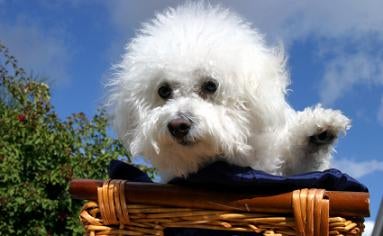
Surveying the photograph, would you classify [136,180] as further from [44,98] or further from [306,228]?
[44,98]

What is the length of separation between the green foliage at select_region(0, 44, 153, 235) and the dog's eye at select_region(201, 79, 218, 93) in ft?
10.2

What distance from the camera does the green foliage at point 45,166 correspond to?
5.07 meters

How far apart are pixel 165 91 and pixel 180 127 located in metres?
0.22

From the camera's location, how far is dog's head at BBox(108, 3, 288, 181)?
180 centimetres

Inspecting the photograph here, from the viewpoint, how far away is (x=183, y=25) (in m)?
2.02

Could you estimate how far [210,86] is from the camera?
1895 mm

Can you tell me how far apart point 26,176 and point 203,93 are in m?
3.61

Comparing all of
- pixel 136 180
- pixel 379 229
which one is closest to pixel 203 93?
pixel 136 180

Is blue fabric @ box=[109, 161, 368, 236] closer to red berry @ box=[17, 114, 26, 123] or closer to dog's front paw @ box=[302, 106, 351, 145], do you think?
dog's front paw @ box=[302, 106, 351, 145]

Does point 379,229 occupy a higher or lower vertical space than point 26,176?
lower

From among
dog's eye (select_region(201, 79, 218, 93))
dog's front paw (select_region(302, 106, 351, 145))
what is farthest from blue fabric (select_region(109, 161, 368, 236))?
dog's front paw (select_region(302, 106, 351, 145))

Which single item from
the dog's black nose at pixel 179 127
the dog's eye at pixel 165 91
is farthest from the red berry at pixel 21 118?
the dog's black nose at pixel 179 127

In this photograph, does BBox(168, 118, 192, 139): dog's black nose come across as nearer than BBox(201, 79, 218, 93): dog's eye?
Yes

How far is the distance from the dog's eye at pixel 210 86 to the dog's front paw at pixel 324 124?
1.11ft
